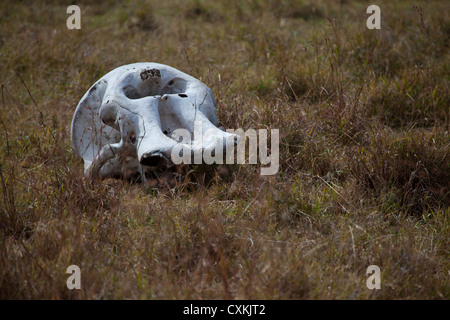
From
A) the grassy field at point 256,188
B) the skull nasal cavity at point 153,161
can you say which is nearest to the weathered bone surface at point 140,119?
the skull nasal cavity at point 153,161

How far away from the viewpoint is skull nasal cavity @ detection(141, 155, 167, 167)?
2938 mm

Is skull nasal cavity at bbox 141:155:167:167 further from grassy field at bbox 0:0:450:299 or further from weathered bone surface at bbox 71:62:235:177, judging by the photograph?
grassy field at bbox 0:0:450:299

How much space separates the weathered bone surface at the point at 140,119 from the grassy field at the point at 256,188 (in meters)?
0.18

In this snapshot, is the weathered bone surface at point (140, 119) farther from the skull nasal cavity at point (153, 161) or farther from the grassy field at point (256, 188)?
the grassy field at point (256, 188)

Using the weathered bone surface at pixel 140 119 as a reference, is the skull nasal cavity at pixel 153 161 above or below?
below

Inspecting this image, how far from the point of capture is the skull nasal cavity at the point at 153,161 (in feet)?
9.64

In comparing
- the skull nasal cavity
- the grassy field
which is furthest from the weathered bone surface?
the grassy field

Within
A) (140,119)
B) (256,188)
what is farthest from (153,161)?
(256,188)

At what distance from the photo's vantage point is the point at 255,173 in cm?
332

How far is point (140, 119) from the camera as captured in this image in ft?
10.3

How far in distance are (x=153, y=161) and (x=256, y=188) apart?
0.66 metres

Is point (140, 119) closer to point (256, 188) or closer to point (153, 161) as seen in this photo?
point (153, 161)
